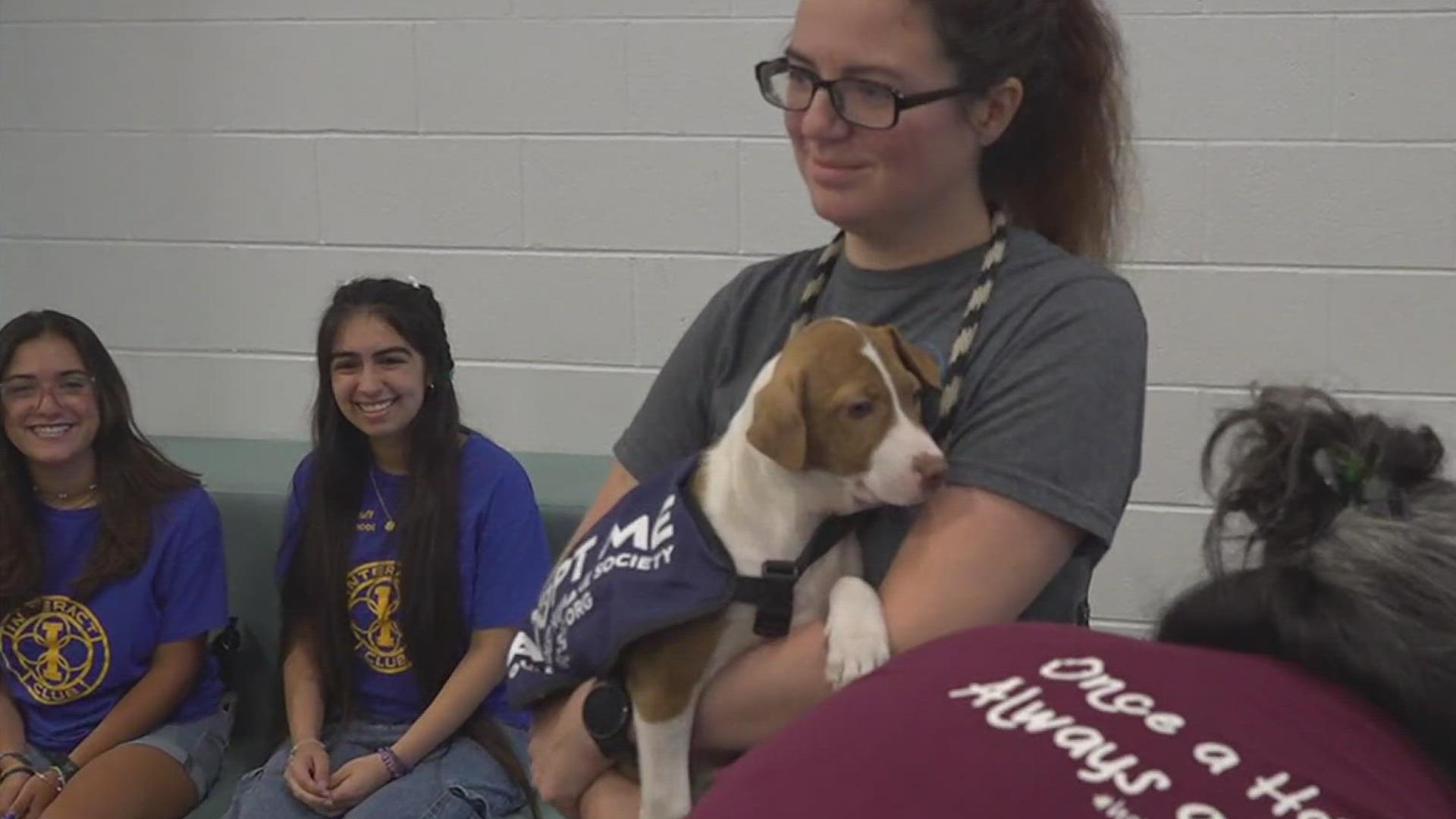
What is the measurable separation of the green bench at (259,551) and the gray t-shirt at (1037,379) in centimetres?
159

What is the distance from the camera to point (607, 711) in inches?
59.1

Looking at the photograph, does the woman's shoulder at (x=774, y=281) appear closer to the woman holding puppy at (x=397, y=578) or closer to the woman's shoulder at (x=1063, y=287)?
the woman's shoulder at (x=1063, y=287)

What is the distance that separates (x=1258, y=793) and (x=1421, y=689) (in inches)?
8.2

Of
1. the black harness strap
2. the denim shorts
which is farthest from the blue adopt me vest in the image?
the denim shorts

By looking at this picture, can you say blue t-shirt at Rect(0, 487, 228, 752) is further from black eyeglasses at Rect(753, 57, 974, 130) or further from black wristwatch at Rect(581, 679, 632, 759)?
black eyeglasses at Rect(753, 57, 974, 130)

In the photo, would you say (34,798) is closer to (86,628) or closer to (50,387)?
(86,628)

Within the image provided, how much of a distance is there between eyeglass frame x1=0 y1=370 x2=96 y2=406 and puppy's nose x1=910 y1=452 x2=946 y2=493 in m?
1.97

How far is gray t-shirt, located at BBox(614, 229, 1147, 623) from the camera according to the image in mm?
1357

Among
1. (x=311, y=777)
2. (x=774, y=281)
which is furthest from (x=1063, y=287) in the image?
(x=311, y=777)

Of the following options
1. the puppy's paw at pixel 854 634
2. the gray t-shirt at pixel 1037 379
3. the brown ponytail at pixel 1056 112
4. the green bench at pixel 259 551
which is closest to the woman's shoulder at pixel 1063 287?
the gray t-shirt at pixel 1037 379

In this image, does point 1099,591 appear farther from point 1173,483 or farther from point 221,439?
point 221,439

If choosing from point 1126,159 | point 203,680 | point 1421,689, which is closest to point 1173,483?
point 1126,159

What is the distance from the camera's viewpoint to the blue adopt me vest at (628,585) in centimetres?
144

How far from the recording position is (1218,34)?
2986 mm
